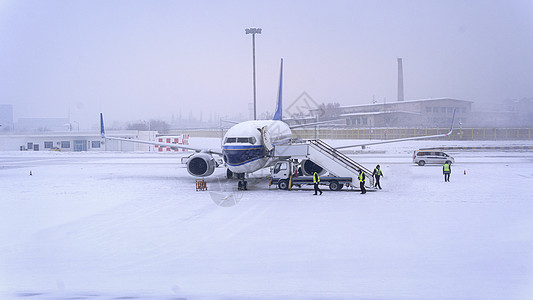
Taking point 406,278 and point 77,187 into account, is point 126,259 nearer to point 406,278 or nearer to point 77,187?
point 406,278

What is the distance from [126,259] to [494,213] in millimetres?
13868

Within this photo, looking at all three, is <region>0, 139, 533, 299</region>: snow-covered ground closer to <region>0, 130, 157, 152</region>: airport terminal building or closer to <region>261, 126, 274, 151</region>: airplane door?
<region>261, 126, 274, 151</region>: airplane door

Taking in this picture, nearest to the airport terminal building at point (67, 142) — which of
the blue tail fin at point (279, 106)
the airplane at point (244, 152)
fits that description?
the blue tail fin at point (279, 106)

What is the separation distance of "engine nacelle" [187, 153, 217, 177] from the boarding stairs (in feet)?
14.5

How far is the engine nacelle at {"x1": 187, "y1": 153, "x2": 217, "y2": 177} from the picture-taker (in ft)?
88.7

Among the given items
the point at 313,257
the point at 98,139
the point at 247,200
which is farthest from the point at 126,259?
the point at 98,139

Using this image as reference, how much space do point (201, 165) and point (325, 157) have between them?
8.15m

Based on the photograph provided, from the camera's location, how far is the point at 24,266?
10.2 metres

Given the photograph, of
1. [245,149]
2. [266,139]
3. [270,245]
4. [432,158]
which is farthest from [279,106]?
[270,245]

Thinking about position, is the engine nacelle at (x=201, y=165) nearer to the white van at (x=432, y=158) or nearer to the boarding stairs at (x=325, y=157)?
the boarding stairs at (x=325, y=157)

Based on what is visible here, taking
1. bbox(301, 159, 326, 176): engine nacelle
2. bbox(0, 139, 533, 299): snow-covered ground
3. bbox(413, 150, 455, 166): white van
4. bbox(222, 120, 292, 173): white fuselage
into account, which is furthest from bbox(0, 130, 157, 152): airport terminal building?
bbox(0, 139, 533, 299): snow-covered ground

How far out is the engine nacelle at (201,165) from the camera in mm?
27047

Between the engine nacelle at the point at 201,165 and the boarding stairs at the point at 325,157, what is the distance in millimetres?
4432

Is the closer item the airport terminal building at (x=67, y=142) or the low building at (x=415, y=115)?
the low building at (x=415, y=115)
